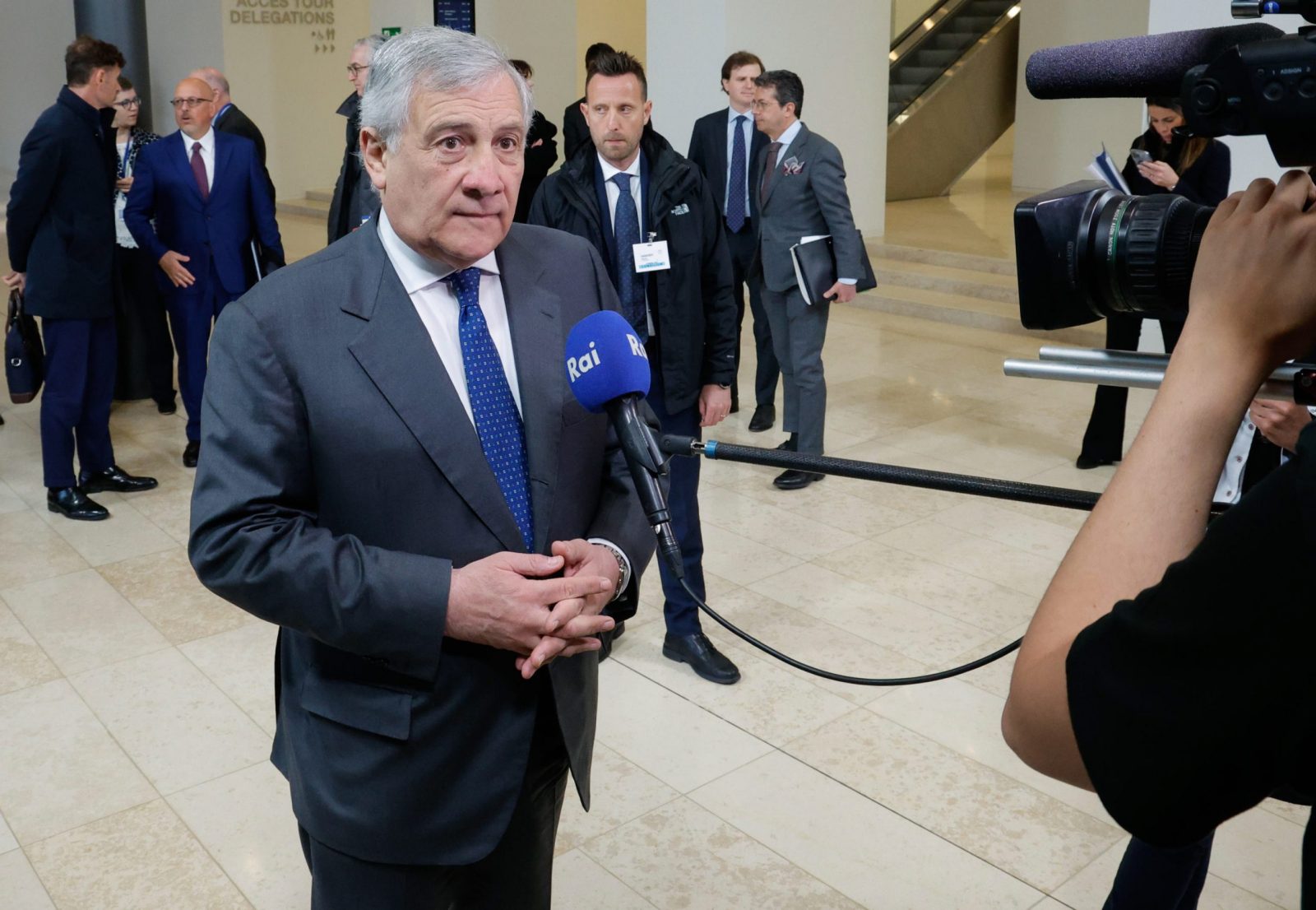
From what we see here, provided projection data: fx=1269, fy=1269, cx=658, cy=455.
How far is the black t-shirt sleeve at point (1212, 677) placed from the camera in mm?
668

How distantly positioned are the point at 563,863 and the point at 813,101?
849 cm

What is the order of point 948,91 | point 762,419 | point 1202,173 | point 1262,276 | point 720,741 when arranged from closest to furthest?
point 1262,276 < point 720,741 < point 1202,173 < point 762,419 < point 948,91

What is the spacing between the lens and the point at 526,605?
5.24 ft

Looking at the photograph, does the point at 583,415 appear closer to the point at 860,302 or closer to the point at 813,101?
the point at 860,302

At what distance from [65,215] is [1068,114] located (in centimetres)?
1042

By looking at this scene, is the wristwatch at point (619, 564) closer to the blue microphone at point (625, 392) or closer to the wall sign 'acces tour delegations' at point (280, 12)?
the blue microphone at point (625, 392)

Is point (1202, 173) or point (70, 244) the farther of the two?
point (70, 244)

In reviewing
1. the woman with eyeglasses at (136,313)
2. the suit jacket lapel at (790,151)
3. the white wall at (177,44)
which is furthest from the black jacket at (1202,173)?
the white wall at (177,44)

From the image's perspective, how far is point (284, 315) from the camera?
1646 millimetres

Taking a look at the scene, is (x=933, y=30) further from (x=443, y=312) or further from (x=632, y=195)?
(x=443, y=312)

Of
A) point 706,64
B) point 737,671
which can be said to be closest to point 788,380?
point 737,671

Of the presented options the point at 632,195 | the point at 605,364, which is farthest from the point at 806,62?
the point at 605,364

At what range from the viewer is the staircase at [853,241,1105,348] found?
891cm

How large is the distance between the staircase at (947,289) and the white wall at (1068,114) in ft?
10.4
